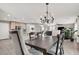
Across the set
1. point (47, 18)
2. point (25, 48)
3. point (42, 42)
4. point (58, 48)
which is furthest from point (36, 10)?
point (58, 48)

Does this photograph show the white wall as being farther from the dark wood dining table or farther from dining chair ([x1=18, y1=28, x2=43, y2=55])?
the dark wood dining table

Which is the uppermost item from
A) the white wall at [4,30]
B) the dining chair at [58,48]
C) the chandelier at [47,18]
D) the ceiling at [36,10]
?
the ceiling at [36,10]

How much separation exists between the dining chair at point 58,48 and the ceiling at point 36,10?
0.38 m

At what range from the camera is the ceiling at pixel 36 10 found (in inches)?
65.5

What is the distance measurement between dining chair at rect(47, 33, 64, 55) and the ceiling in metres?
0.38

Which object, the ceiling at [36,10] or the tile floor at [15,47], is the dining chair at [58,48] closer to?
the tile floor at [15,47]

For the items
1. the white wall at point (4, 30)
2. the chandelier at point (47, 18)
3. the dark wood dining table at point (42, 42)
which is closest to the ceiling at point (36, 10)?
the chandelier at point (47, 18)

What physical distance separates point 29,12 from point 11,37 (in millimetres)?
531

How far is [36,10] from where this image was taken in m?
1.70

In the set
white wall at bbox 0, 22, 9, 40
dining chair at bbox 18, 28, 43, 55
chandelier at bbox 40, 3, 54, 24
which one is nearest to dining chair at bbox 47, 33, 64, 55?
dining chair at bbox 18, 28, 43, 55

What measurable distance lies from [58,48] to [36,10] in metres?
0.80

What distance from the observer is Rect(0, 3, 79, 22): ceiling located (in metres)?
1.66

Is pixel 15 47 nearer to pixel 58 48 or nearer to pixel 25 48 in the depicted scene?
pixel 25 48

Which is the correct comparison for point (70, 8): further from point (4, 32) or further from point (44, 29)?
point (4, 32)
